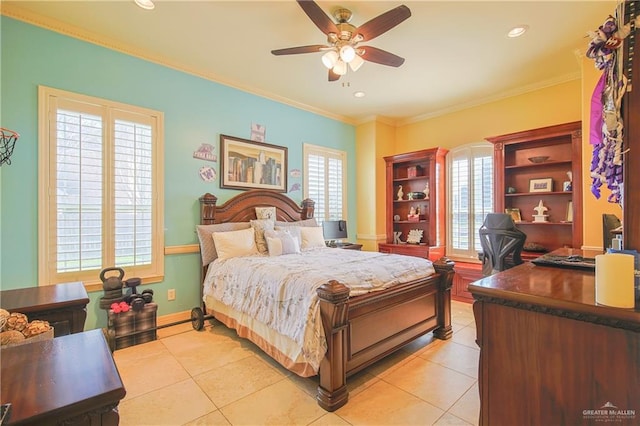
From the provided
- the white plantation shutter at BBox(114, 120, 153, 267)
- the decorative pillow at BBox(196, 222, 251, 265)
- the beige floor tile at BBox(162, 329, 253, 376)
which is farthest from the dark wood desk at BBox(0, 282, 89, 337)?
the decorative pillow at BBox(196, 222, 251, 265)

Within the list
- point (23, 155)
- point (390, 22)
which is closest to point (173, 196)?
point (23, 155)

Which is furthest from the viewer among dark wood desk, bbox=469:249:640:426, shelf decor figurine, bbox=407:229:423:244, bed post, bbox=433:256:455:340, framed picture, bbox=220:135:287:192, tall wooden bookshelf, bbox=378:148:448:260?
shelf decor figurine, bbox=407:229:423:244

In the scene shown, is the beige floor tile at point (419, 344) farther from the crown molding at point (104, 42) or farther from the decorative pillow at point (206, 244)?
the crown molding at point (104, 42)

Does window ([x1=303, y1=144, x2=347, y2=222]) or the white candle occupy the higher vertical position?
window ([x1=303, y1=144, x2=347, y2=222])

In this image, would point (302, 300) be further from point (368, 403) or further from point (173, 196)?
point (173, 196)

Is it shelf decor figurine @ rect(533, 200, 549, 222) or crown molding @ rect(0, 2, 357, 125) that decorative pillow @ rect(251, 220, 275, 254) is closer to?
crown molding @ rect(0, 2, 357, 125)

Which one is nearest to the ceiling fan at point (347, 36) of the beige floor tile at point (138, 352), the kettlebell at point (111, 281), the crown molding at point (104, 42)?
the crown molding at point (104, 42)

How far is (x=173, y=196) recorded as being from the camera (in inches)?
Result: 134

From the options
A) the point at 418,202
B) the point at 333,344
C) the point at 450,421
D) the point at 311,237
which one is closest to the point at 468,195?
the point at 418,202

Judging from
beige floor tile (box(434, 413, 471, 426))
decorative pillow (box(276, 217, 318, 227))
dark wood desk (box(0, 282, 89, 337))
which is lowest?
beige floor tile (box(434, 413, 471, 426))

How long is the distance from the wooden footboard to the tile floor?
0.16 metres

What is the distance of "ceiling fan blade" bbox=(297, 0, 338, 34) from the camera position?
199 centimetres

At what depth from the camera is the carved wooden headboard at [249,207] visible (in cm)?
357

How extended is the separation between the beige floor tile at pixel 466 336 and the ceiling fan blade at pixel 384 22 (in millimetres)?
2919
